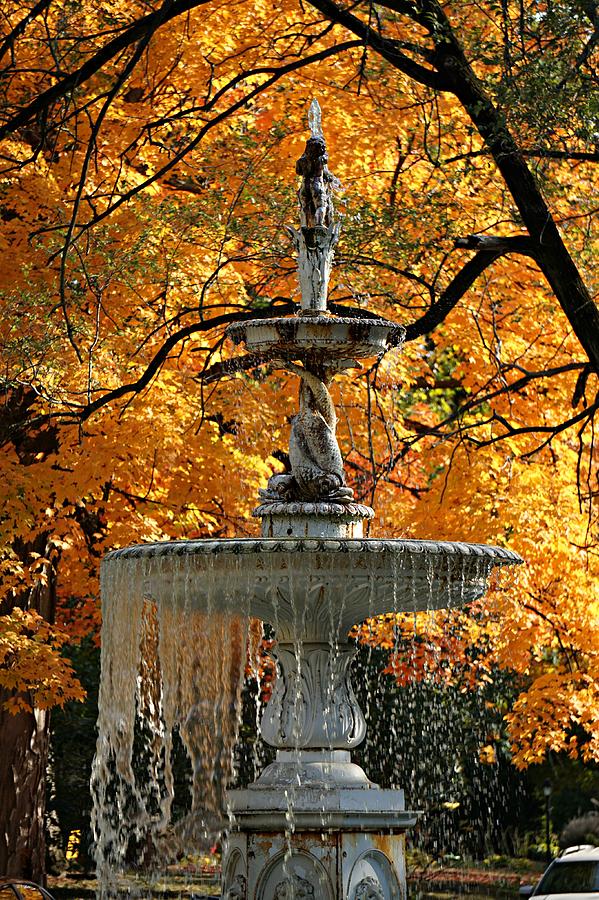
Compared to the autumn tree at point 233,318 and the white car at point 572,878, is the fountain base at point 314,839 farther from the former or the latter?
the white car at point 572,878

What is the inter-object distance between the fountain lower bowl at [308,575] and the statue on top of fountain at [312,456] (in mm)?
644

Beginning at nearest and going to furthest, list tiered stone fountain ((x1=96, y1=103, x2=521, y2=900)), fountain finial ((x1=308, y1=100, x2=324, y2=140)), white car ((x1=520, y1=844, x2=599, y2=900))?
tiered stone fountain ((x1=96, y1=103, x2=521, y2=900))
fountain finial ((x1=308, y1=100, x2=324, y2=140))
white car ((x1=520, y1=844, x2=599, y2=900))

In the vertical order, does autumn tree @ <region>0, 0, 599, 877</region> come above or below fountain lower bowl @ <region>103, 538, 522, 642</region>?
above

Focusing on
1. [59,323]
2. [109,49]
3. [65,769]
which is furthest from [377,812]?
[65,769]

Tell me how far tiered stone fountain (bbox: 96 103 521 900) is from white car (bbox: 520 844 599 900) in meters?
5.40

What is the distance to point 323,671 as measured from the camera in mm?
8531

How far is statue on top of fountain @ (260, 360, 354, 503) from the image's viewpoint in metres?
8.52

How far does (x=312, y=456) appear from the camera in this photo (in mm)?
8664

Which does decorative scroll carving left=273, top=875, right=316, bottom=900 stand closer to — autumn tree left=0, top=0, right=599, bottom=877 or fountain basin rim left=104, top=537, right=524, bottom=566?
fountain basin rim left=104, top=537, right=524, bottom=566

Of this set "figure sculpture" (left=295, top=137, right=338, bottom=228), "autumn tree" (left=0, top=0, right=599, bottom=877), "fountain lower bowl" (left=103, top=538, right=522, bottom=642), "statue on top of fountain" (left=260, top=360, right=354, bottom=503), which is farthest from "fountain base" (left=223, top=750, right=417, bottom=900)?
"autumn tree" (left=0, top=0, right=599, bottom=877)

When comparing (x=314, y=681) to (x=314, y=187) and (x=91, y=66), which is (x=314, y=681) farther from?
(x=91, y=66)

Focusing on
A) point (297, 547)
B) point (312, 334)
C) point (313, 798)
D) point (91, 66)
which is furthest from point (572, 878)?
point (91, 66)

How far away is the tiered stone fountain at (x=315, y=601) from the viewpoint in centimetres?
764

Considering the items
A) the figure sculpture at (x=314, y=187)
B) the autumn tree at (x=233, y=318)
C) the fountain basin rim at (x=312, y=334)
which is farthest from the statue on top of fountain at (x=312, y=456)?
the autumn tree at (x=233, y=318)
